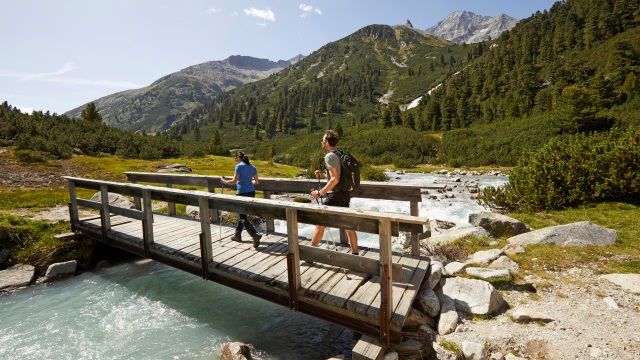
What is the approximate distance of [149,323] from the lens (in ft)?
25.5

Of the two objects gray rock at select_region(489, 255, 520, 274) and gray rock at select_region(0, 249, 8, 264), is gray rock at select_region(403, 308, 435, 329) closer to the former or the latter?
gray rock at select_region(489, 255, 520, 274)

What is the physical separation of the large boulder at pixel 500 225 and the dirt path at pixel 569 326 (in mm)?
4540

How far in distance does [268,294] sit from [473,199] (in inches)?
872

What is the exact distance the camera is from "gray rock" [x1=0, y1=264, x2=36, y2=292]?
9555mm

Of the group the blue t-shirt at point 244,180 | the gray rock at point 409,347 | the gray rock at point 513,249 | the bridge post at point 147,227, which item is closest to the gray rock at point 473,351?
the gray rock at point 409,347

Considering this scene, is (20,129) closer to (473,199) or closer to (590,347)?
(473,199)

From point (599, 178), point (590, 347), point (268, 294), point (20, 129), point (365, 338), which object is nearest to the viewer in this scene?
point (590, 347)

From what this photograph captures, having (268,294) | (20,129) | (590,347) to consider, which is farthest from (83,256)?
(20,129)

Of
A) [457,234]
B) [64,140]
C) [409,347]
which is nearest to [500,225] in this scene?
[457,234]

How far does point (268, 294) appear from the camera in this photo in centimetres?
672

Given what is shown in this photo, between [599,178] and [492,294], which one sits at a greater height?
[599,178]

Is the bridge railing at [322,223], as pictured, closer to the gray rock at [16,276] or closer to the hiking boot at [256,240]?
the hiking boot at [256,240]

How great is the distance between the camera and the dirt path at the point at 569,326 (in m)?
5.00

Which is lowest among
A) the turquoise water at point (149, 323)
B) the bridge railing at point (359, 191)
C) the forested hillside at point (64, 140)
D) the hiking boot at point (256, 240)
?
the turquoise water at point (149, 323)
